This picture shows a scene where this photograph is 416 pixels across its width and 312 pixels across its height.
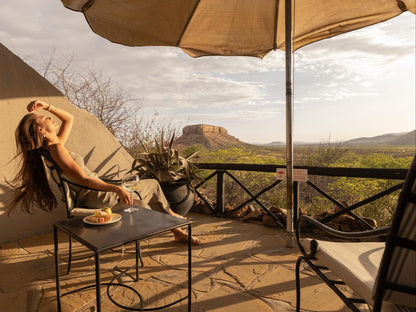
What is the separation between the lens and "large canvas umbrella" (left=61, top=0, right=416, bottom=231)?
2.27 meters

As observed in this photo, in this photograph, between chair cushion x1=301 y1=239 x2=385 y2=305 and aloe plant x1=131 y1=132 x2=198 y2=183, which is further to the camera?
aloe plant x1=131 y1=132 x2=198 y2=183

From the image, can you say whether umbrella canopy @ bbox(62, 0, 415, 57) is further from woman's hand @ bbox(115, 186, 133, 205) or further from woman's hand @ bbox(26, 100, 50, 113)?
woman's hand @ bbox(115, 186, 133, 205)

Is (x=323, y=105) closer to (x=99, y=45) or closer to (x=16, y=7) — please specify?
(x=99, y=45)

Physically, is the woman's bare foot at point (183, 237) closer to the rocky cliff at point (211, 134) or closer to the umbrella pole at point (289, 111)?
the umbrella pole at point (289, 111)

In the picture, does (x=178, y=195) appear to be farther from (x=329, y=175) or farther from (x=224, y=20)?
(x=224, y=20)

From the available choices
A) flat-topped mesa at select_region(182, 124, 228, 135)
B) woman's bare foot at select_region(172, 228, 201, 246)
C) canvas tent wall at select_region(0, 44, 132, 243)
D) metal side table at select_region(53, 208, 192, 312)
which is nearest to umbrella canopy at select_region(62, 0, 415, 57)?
canvas tent wall at select_region(0, 44, 132, 243)

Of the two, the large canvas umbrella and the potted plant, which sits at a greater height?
the large canvas umbrella

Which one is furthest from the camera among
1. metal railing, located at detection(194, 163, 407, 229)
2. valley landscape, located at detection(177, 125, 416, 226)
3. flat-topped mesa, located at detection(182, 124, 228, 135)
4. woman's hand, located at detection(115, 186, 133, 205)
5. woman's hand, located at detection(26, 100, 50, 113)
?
flat-topped mesa, located at detection(182, 124, 228, 135)

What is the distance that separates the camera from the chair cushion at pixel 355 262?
93cm

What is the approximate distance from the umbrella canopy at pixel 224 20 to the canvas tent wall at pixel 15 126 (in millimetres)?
1676

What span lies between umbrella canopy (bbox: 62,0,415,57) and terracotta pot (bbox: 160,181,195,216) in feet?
6.03

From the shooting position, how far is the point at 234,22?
269 cm

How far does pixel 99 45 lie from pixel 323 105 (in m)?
8.57

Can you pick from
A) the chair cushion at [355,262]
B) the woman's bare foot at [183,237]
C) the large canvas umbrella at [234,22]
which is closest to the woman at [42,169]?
the woman's bare foot at [183,237]
